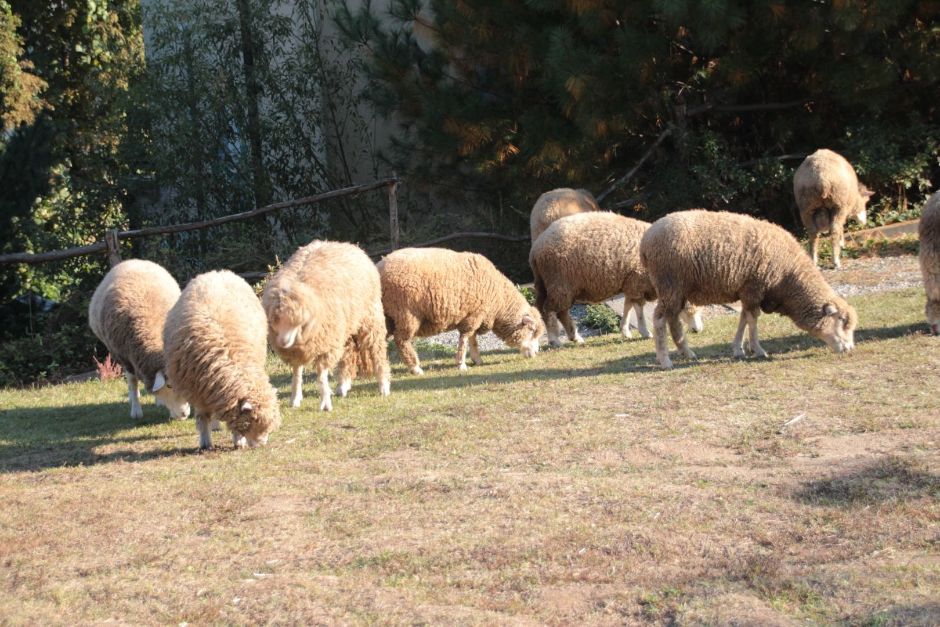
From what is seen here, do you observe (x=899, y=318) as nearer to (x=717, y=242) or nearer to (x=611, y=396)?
(x=717, y=242)

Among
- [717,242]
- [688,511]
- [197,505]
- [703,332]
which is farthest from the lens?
[703,332]

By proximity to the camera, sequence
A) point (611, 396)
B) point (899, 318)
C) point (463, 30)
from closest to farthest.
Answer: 1. point (611, 396)
2. point (899, 318)
3. point (463, 30)

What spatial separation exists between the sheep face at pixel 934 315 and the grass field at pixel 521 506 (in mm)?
284

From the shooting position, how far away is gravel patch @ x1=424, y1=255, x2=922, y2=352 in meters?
13.0

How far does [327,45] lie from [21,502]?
49.5 ft

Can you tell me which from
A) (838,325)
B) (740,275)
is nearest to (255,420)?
(740,275)

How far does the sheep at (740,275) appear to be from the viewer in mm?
9547

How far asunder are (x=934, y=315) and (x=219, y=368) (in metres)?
6.65

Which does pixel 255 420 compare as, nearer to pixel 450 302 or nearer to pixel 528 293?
pixel 450 302

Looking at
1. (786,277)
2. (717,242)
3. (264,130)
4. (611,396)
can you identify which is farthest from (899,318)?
(264,130)

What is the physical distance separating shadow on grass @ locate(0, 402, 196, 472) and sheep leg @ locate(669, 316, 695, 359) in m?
4.57

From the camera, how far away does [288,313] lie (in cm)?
827

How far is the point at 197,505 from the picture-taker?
6477 mm

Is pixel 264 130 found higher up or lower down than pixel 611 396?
higher up
